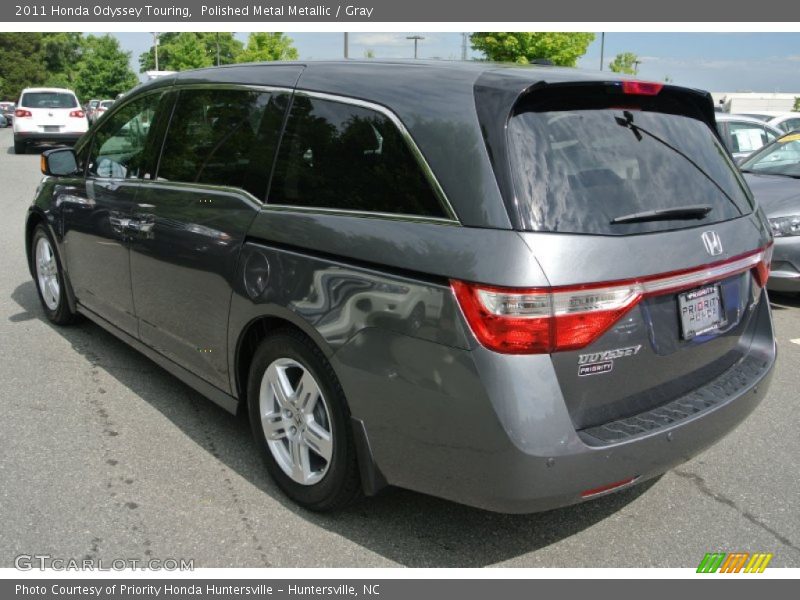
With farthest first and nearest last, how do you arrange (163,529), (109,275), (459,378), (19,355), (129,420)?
(19,355) < (109,275) < (129,420) < (163,529) < (459,378)

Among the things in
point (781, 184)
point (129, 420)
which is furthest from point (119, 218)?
point (781, 184)

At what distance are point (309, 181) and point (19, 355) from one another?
316 cm

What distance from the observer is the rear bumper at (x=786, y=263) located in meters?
6.33

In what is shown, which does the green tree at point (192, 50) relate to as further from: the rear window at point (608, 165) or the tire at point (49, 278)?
the rear window at point (608, 165)

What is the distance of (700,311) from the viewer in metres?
2.88

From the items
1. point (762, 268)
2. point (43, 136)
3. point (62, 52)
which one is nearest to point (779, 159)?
point (762, 268)

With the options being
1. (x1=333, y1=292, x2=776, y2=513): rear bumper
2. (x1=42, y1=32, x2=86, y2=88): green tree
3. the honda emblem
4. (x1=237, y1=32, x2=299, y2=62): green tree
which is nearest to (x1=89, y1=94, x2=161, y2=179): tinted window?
(x1=333, y1=292, x2=776, y2=513): rear bumper

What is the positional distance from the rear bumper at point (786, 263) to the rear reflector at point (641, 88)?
3940 mm

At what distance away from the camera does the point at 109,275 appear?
4621 millimetres

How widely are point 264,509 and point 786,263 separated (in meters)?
4.99

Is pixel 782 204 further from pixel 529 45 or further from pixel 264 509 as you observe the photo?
pixel 529 45

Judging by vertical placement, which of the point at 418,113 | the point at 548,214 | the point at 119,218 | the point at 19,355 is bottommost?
the point at 19,355

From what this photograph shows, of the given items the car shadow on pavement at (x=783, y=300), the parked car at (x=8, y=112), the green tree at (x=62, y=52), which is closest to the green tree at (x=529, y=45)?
the car shadow on pavement at (x=783, y=300)
